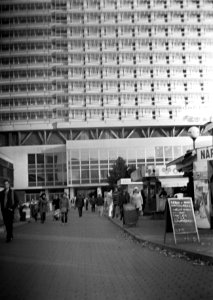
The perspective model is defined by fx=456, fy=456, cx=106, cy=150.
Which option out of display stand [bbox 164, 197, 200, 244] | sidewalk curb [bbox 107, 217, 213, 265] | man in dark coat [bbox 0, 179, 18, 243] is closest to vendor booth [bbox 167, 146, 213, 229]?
sidewalk curb [bbox 107, 217, 213, 265]

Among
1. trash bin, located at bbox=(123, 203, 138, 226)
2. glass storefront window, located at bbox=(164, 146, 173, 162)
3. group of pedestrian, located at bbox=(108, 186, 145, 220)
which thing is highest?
glass storefront window, located at bbox=(164, 146, 173, 162)

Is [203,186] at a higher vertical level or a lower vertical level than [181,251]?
higher

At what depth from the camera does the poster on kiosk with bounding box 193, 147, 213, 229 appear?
11.8m

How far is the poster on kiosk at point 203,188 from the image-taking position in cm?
1180

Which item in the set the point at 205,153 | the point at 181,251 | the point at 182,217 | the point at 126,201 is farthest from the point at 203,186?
the point at 126,201

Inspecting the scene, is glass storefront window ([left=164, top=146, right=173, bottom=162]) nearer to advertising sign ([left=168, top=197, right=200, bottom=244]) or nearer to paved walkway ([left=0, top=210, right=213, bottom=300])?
advertising sign ([left=168, top=197, right=200, bottom=244])

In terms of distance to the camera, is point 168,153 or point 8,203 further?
point 168,153

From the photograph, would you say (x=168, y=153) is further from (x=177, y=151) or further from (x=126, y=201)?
(x=126, y=201)

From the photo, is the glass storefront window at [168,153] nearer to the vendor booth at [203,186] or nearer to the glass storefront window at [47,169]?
the glass storefront window at [47,169]

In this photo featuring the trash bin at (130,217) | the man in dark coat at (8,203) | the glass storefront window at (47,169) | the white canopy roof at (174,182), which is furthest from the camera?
the glass storefront window at (47,169)

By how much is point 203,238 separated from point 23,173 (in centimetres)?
5970

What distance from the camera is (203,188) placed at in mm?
12008

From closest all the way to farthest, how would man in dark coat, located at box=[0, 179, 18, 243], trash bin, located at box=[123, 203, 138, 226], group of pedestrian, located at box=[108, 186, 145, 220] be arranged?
man in dark coat, located at box=[0, 179, 18, 243] < trash bin, located at box=[123, 203, 138, 226] < group of pedestrian, located at box=[108, 186, 145, 220]

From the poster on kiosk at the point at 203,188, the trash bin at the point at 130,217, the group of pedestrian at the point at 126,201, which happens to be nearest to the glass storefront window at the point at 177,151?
the group of pedestrian at the point at 126,201
